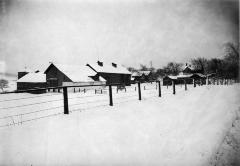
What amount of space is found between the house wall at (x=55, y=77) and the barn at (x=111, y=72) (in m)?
9.48

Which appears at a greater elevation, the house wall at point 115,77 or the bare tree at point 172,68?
the bare tree at point 172,68

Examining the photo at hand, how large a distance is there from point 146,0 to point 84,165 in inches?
309

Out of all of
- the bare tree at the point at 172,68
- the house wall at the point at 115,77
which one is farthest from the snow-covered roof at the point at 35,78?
the bare tree at the point at 172,68

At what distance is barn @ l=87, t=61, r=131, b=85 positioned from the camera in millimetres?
42438

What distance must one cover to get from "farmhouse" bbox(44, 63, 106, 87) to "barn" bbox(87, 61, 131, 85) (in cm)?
475

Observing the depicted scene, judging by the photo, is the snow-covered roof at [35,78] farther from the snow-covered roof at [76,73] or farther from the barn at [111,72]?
the barn at [111,72]

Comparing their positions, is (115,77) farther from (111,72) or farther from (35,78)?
(35,78)

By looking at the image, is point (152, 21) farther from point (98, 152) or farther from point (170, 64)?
point (170, 64)

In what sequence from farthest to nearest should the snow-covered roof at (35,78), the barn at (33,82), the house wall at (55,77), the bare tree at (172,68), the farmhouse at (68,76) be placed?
the bare tree at (172,68)
the snow-covered roof at (35,78)
the barn at (33,82)
the house wall at (55,77)
the farmhouse at (68,76)

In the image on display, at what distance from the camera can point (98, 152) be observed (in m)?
3.81

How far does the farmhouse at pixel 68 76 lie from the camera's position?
3247 cm

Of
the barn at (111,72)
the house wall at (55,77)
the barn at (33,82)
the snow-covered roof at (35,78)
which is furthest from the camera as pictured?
the barn at (111,72)

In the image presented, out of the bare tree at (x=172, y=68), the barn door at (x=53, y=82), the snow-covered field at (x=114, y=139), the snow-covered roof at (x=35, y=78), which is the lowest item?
the snow-covered field at (x=114, y=139)

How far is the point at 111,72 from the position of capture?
44719 mm
